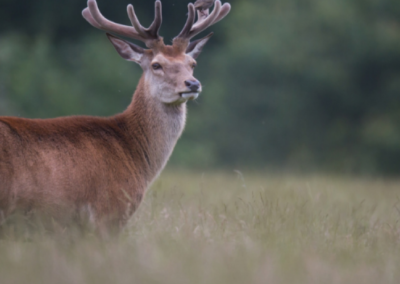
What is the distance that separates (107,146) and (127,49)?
47.8 inches

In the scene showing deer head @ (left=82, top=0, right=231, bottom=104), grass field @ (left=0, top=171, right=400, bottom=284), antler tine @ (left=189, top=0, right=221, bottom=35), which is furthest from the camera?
antler tine @ (left=189, top=0, right=221, bottom=35)

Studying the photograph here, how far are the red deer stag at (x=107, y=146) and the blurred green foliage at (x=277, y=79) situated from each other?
544 inches

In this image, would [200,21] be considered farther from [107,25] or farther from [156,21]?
[107,25]

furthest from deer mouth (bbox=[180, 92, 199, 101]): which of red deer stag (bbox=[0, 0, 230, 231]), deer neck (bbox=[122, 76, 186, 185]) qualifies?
deer neck (bbox=[122, 76, 186, 185])

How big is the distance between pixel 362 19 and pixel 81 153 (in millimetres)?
17056

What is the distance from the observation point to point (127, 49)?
19.8ft

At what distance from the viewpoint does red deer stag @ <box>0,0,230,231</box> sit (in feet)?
14.8

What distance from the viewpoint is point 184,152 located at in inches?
792

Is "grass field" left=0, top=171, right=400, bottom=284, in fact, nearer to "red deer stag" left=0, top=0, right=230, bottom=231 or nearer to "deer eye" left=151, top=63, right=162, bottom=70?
"red deer stag" left=0, top=0, right=230, bottom=231

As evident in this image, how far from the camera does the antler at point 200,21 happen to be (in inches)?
235

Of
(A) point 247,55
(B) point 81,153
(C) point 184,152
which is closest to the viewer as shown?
(B) point 81,153

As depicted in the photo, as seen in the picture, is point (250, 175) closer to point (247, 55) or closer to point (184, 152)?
point (184, 152)

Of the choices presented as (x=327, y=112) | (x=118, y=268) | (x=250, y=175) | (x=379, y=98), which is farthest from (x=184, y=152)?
(x=118, y=268)

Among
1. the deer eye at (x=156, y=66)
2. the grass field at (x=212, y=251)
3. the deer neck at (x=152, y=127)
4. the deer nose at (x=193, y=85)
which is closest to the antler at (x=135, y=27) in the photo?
the deer eye at (x=156, y=66)
